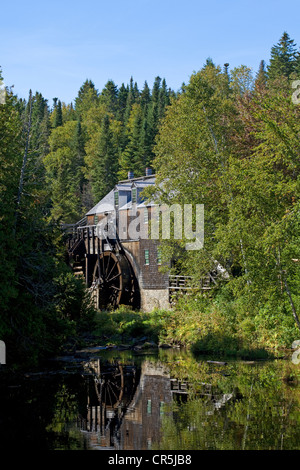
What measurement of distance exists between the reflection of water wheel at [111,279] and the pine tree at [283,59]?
101 ft

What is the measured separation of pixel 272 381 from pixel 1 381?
26.0 feet

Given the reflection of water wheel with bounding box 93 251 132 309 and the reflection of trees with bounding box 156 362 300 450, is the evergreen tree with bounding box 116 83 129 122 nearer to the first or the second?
the reflection of water wheel with bounding box 93 251 132 309

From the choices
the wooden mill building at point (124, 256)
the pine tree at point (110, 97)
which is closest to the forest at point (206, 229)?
the wooden mill building at point (124, 256)

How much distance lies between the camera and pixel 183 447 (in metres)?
9.85

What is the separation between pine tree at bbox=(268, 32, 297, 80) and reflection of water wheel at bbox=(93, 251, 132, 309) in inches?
1209

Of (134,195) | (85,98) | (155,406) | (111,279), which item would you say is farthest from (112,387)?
(85,98)

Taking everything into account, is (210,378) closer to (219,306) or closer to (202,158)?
(219,306)

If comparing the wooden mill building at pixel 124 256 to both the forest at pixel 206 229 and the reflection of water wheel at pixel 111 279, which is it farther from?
the forest at pixel 206 229

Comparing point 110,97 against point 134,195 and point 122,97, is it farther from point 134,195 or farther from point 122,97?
point 134,195

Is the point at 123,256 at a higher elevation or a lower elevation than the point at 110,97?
lower

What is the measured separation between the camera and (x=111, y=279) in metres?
35.2

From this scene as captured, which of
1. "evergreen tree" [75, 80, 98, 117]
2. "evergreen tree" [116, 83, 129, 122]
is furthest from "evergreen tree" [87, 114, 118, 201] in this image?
"evergreen tree" [116, 83, 129, 122]

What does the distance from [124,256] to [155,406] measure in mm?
22701

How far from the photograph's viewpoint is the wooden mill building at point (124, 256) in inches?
1330
